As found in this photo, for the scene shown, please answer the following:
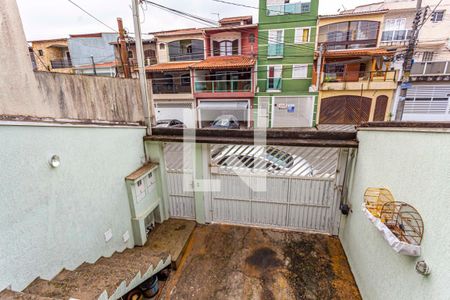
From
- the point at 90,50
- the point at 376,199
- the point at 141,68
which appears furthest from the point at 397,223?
the point at 90,50

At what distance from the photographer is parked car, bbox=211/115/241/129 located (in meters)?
13.0

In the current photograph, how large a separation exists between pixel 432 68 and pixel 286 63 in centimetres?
865

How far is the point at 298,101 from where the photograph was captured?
569 inches

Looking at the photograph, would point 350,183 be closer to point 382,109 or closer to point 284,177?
point 284,177

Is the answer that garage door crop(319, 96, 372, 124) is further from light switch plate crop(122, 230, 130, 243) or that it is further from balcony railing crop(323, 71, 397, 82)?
light switch plate crop(122, 230, 130, 243)

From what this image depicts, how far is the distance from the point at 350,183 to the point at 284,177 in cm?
137

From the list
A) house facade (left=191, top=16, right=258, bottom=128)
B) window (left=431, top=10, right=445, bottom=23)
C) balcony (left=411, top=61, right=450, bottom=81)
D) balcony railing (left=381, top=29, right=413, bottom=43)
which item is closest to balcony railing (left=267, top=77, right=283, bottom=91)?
house facade (left=191, top=16, right=258, bottom=128)

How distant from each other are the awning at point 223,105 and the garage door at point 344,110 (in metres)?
5.35

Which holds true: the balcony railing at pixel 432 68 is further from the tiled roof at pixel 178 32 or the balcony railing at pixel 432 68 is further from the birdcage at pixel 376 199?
the tiled roof at pixel 178 32

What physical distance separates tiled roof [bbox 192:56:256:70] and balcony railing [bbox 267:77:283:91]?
1.91 meters

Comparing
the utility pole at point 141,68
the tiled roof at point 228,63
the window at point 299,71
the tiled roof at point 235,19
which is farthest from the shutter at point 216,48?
the utility pole at point 141,68

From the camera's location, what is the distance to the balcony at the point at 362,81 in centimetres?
1266

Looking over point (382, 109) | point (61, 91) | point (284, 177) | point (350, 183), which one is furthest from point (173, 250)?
point (382, 109)

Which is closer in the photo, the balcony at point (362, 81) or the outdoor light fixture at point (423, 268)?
the outdoor light fixture at point (423, 268)
